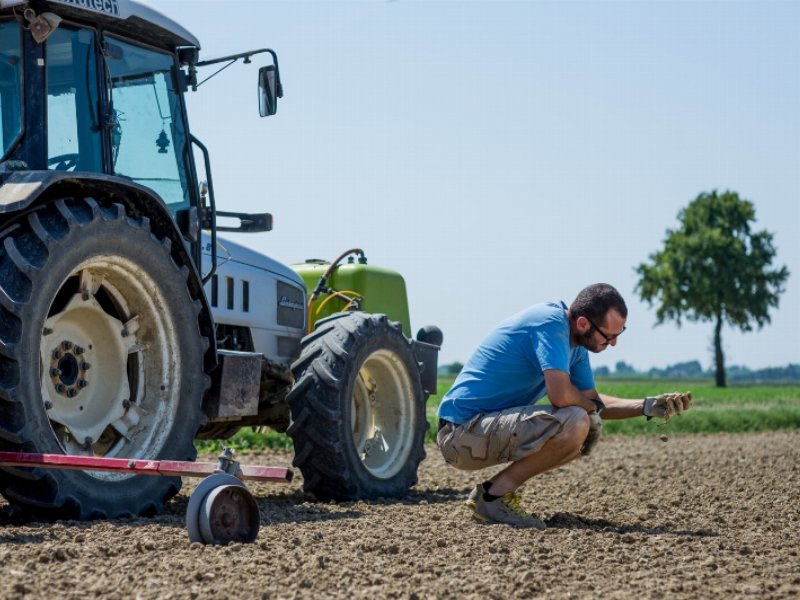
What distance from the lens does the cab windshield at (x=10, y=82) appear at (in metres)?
5.75

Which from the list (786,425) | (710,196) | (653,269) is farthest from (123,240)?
(710,196)

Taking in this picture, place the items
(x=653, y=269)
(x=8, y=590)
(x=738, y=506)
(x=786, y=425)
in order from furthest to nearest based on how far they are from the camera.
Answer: (x=653, y=269)
(x=786, y=425)
(x=738, y=506)
(x=8, y=590)

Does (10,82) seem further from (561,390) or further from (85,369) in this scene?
(561,390)

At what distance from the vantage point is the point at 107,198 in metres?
5.90

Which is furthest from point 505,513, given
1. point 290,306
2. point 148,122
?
point 148,122

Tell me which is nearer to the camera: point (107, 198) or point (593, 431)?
point (107, 198)

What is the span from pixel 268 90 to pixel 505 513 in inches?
106

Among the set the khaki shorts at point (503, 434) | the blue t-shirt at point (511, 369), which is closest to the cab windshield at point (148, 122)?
the blue t-shirt at point (511, 369)

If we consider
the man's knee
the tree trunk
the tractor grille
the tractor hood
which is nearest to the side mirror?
the tractor hood

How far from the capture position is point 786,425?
19781 mm

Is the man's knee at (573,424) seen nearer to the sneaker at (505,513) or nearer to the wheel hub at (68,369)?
the sneaker at (505,513)

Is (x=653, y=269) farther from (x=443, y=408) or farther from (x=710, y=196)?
(x=443, y=408)

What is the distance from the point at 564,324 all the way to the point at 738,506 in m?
1.98

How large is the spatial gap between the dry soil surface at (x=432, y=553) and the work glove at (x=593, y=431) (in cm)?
39
